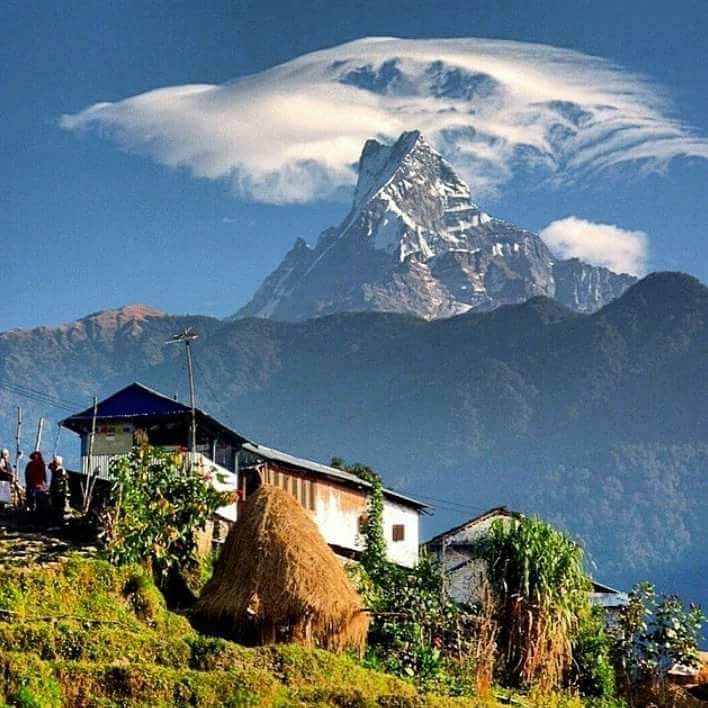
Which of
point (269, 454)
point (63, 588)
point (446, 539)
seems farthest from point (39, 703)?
point (446, 539)

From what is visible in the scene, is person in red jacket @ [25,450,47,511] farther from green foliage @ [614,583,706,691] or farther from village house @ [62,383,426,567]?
green foliage @ [614,583,706,691]

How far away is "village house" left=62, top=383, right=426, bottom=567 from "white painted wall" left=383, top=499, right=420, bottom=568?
4.32 meters

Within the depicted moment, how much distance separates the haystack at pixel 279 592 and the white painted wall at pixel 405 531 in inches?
912

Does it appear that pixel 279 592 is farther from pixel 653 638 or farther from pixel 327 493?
pixel 327 493

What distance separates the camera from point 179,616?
27.0m

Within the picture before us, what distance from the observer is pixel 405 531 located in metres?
55.2

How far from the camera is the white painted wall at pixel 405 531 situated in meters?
52.9

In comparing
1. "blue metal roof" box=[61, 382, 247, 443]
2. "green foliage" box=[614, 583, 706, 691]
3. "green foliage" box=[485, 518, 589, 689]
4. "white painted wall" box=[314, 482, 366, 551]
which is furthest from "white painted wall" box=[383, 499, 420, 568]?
"green foliage" box=[485, 518, 589, 689]

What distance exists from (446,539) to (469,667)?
2191 centimetres

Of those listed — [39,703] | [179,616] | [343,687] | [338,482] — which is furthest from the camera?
[338,482]

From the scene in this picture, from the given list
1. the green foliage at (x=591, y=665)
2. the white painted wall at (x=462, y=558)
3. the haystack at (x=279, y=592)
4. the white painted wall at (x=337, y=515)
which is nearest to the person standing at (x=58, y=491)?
the haystack at (x=279, y=592)

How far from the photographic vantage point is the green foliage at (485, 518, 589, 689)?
32344 millimetres

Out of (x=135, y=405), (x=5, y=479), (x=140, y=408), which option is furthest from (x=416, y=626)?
(x=135, y=405)

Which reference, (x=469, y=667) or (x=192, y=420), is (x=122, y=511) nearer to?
(x=469, y=667)
